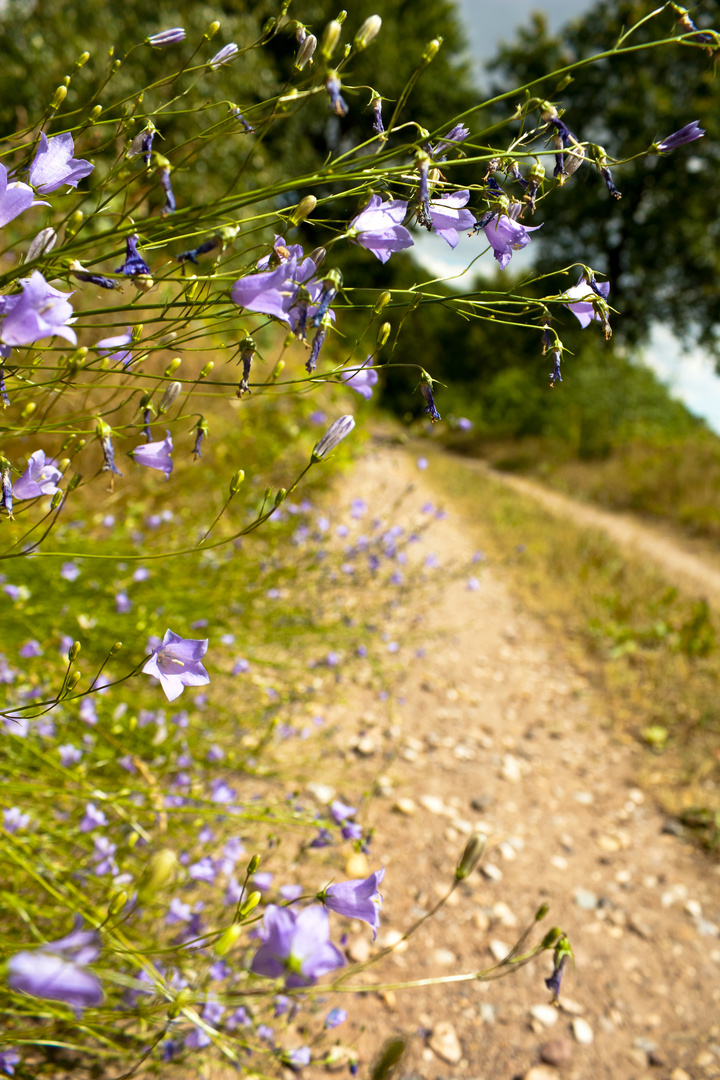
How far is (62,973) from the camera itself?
0.45 meters

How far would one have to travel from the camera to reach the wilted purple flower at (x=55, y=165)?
85 centimetres

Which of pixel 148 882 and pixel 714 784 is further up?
pixel 148 882

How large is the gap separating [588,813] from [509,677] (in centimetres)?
106

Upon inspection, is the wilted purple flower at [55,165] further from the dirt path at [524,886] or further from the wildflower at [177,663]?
the dirt path at [524,886]

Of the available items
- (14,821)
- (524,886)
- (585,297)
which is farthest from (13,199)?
(524,886)

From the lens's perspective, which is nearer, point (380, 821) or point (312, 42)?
point (312, 42)

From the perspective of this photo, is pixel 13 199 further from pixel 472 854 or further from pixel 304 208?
pixel 472 854

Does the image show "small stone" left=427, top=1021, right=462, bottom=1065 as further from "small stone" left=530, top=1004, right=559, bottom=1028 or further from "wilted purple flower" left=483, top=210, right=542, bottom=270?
"wilted purple flower" left=483, top=210, right=542, bottom=270

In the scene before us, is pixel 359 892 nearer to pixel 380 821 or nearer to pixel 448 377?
pixel 380 821

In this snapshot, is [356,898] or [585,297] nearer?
[356,898]

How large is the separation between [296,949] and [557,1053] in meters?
1.42

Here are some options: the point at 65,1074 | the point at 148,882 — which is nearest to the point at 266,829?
the point at 65,1074

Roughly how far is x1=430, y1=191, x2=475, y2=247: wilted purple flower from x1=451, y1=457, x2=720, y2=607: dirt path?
15.8ft

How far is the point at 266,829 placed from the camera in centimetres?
199
